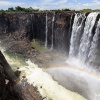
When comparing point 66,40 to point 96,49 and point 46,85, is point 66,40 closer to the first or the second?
point 96,49

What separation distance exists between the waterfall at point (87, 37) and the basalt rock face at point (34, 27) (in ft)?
16.6

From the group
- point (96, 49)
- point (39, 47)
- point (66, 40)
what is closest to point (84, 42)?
point (96, 49)

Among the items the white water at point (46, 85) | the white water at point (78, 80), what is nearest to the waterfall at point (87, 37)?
the white water at point (78, 80)

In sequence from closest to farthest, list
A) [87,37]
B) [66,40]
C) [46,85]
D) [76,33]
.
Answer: [46,85]
[87,37]
[76,33]
[66,40]

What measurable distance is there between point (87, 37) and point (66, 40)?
7.24m

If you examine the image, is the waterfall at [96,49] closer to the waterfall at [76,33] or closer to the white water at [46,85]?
the waterfall at [76,33]

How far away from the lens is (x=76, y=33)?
37.7 metres

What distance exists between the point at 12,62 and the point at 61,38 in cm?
1226

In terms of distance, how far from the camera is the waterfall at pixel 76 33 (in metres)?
35.9

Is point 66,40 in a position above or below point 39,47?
above

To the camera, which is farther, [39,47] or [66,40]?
[39,47]

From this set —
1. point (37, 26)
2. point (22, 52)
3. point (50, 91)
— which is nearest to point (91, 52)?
point (50, 91)

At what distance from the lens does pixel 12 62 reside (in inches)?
1422

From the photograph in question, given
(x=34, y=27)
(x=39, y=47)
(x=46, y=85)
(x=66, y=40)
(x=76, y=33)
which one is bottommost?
(x=39, y=47)
